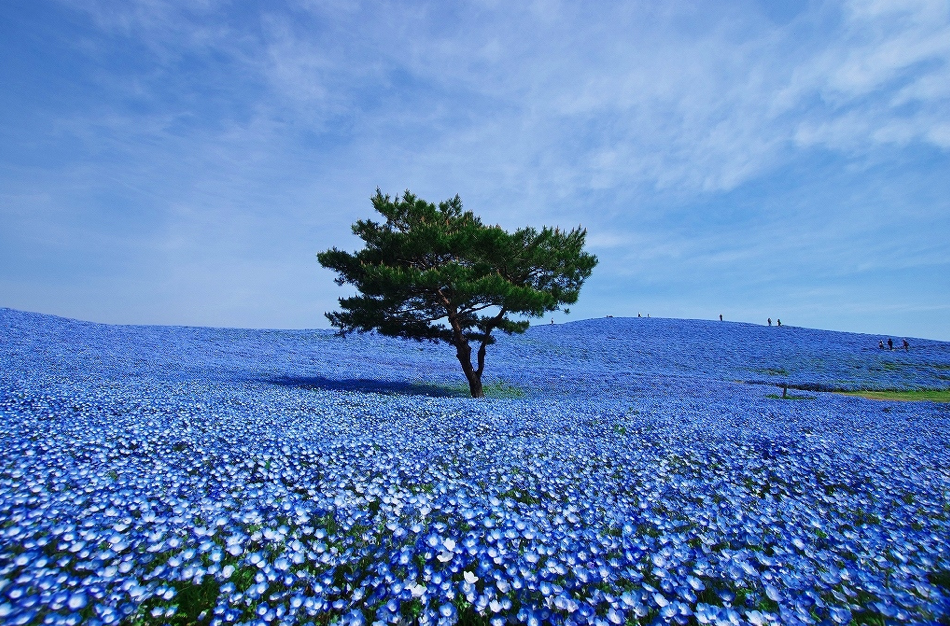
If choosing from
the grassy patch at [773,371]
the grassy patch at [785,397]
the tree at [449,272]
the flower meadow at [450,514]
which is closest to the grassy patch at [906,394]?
the grassy patch at [785,397]

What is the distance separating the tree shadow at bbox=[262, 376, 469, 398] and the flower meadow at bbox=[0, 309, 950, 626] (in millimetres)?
5160

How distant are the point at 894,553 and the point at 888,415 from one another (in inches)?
491

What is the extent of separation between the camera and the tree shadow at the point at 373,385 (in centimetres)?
1638

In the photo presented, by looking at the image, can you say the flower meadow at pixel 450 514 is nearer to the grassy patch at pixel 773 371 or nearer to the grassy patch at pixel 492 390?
the grassy patch at pixel 492 390

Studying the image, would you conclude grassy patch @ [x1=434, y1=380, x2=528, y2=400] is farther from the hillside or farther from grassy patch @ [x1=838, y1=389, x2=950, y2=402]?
grassy patch @ [x1=838, y1=389, x2=950, y2=402]

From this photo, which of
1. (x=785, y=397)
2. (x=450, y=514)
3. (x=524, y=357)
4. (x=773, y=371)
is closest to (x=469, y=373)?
(x=785, y=397)

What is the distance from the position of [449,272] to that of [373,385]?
20.9ft

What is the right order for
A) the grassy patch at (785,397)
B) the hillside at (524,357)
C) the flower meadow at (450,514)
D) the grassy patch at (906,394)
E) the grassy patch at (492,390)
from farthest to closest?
1. the grassy patch at (906,394)
2. the hillside at (524,357)
3. the grassy patch at (785,397)
4. the grassy patch at (492,390)
5. the flower meadow at (450,514)

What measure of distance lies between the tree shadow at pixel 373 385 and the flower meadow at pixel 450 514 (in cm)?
516

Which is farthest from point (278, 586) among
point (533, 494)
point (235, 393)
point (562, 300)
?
point (562, 300)

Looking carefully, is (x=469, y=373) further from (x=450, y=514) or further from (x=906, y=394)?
(x=906, y=394)

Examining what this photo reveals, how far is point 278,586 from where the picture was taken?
10.6 ft

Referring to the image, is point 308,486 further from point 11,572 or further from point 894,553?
point 894,553

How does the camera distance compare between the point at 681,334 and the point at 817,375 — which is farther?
the point at 681,334
